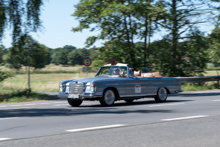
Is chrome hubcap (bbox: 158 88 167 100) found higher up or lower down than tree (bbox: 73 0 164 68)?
lower down

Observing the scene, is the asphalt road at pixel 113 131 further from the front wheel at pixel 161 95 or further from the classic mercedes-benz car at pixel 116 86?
the front wheel at pixel 161 95

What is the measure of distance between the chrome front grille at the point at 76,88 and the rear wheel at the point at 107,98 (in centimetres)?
81

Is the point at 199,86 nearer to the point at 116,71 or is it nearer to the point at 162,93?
the point at 162,93

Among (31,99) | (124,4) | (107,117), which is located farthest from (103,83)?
(124,4)

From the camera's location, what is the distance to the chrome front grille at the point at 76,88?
14.0 m

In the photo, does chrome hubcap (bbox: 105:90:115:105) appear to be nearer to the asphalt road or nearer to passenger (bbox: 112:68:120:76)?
passenger (bbox: 112:68:120:76)

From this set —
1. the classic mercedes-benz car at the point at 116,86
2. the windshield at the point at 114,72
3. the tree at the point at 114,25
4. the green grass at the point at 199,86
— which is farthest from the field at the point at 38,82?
the classic mercedes-benz car at the point at 116,86

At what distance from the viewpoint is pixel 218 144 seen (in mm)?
6656

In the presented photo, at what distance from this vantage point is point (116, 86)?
572 inches

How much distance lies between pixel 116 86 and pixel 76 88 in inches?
58.9

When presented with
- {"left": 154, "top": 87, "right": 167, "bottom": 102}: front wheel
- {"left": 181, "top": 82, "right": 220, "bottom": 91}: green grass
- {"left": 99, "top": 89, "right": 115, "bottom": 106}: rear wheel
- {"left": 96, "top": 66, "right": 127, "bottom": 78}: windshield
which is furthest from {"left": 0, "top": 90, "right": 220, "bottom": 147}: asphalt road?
{"left": 181, "top": 82, "right": 220, "bottom": 91}: green grass

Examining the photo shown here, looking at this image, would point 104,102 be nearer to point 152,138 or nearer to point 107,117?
point 107,117

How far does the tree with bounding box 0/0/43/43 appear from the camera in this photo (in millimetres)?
19141

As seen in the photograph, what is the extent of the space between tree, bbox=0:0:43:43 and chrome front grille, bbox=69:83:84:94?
647 centimetres
